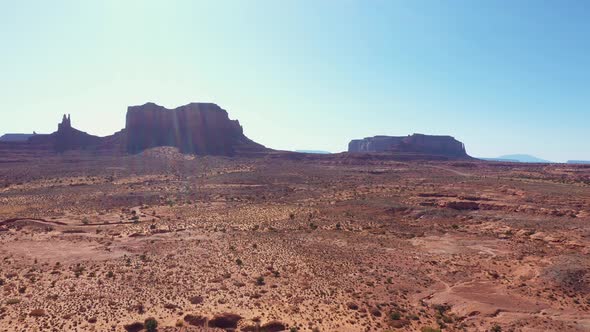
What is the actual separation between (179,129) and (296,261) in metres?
105

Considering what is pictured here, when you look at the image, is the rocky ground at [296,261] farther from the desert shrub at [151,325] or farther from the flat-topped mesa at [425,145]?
the flat-topped mesa at [425,145]

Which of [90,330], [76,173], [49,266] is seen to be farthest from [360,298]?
[76,173]

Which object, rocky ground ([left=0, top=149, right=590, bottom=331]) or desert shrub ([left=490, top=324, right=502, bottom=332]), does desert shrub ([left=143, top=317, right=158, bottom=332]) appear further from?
desert shrub ([left=490, top=324, right=502, bottom=332])

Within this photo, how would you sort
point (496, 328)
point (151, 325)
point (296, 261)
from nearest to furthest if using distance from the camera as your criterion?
point (151, 325) < point (496, 328) < point (296, 261)

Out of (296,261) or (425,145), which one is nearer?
(296,261)

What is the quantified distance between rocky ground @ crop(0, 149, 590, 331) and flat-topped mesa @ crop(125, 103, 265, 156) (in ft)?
202

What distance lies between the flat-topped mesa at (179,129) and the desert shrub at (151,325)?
102 m

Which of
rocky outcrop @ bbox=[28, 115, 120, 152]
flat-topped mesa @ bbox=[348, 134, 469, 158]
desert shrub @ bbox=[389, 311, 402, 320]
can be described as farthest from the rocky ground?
flat-topped mesa @ bbox=[348, 134, 469, 158]

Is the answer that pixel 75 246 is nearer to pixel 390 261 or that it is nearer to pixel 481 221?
pixel 390 261

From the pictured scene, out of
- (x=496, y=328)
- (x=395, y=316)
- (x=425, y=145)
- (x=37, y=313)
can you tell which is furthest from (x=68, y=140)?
(x=425, y=145)

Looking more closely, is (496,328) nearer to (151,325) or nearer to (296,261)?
(296,261)

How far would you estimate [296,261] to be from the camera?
90.7 feet

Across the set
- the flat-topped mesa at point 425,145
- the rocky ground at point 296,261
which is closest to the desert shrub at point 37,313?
the rocky ground at point 296,261

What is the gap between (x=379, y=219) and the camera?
143 ft
